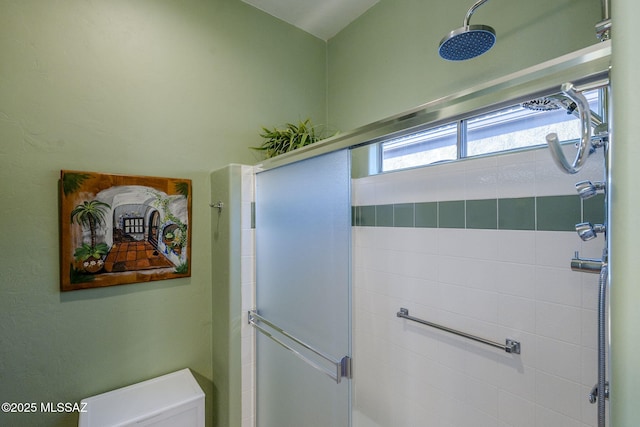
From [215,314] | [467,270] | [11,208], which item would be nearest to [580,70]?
[467,270]

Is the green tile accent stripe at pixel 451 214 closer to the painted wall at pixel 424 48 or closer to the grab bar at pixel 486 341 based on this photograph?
the grab bar at pixel 486 341

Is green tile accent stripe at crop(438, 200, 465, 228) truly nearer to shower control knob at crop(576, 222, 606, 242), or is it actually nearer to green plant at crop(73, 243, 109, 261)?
shower control knob at crop(576, 222, 606, 242)

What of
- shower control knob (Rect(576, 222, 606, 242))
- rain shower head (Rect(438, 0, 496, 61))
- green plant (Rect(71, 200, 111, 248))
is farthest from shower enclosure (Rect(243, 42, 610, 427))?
green plant (Rect(71, 200, 111, 248))

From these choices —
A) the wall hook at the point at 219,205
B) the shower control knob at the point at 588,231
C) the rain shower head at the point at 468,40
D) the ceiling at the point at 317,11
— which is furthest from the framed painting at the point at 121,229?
the shower control knob at the point at 588,231

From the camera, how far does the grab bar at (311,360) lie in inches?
41.3

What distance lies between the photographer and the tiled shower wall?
1.05 m

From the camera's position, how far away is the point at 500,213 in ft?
4.04

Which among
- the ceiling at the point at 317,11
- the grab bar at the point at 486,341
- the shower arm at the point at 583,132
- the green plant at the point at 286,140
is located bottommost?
the grab bar at the point at 486,341

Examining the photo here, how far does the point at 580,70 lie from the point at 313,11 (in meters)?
1.92

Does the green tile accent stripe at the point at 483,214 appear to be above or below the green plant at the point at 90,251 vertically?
above

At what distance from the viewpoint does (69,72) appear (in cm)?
140

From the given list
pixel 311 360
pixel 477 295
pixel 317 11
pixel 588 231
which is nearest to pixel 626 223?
pixel 588 231

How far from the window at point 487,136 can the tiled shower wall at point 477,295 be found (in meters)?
0.18

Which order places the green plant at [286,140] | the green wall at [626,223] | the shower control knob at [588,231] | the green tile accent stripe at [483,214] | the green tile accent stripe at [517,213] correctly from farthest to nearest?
the green plant at [286,140], the green tile accent stripe at [483,214], the green tile accent stripe at [517,213], the shower control knob at [588,231], the green wall at [626,223]
